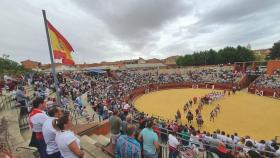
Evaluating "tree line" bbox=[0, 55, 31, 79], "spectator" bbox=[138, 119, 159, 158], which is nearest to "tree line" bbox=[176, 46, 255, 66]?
"tree line" bbox=[0, 55, 31, 79]

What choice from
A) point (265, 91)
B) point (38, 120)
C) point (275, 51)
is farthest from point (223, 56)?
point (38, 120)

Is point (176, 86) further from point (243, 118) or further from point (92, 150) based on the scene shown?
Result: point (92, 150)

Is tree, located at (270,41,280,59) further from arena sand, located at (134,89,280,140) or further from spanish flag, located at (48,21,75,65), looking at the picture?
spanish flag, located at (48,21,75,65)

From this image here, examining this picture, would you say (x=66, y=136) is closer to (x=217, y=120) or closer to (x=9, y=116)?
(x=9, y=116)

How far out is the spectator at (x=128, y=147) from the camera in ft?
12.4

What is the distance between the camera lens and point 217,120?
69.5ft

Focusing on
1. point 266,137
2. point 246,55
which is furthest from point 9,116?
point 246,55

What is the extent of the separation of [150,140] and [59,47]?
230 inches

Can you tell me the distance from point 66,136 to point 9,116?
8.36 meters

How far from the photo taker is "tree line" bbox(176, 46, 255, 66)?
69875mm

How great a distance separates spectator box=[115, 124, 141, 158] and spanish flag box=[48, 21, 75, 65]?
546 cm

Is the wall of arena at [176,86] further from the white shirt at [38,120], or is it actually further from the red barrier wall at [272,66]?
the white shirt at [38,120]

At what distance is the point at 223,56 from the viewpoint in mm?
71688

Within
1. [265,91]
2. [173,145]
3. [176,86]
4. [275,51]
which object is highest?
[275,51]
